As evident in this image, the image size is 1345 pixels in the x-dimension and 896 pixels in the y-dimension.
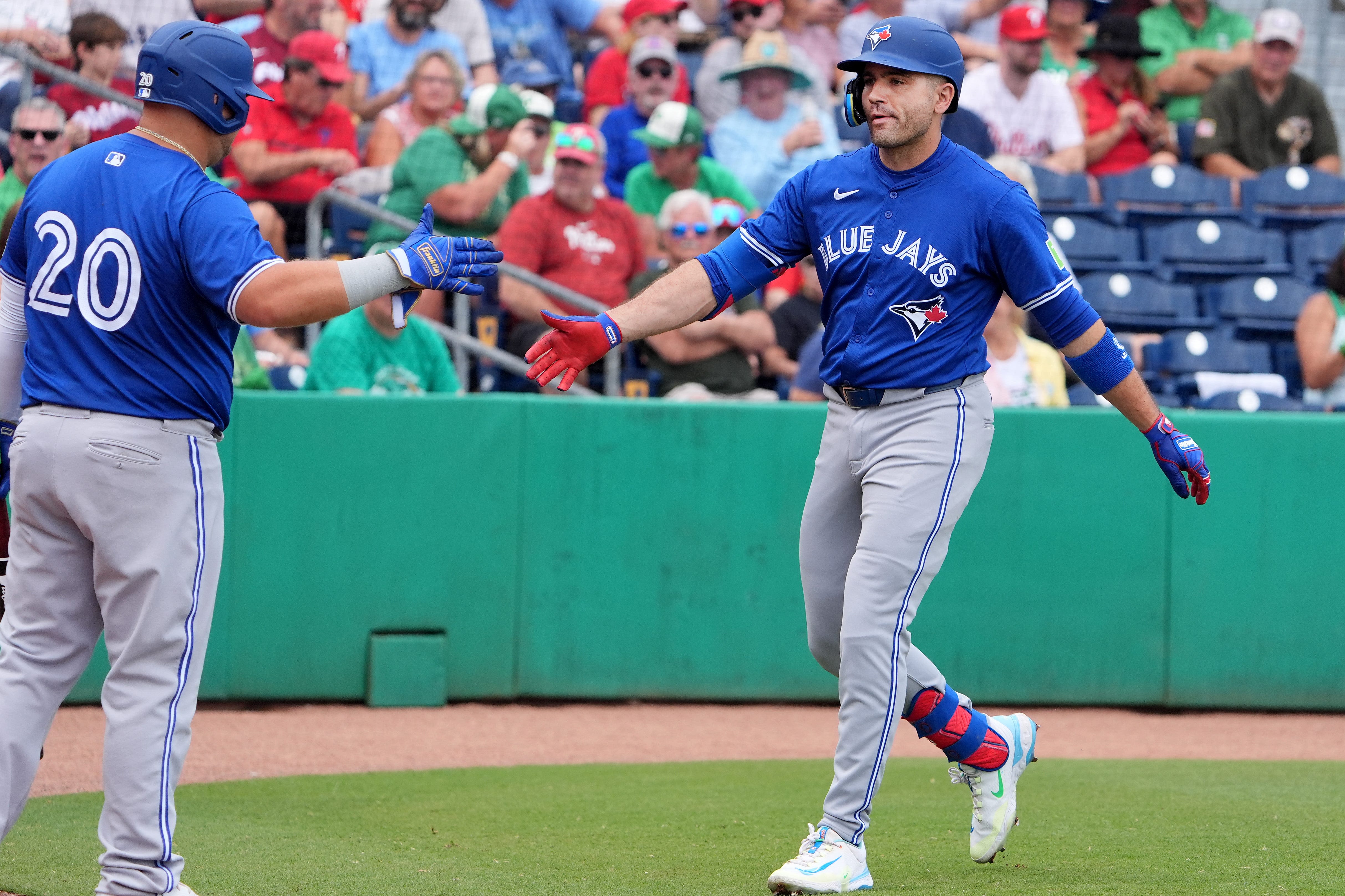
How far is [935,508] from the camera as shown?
3854 mm

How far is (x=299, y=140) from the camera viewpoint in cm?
890

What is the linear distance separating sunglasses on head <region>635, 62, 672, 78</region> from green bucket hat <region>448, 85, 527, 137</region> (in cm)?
132

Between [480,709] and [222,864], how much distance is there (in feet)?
9.85

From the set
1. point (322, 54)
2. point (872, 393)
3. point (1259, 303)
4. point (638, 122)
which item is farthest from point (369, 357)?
point (1259, 303)

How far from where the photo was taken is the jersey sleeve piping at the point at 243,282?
3092mm

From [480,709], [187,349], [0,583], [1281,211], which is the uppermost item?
[1281,211]

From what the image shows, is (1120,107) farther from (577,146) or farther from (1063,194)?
(577,146)

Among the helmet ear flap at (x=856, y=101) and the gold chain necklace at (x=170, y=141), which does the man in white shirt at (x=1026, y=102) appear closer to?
the helmet ear flap at (x=856, y=101)

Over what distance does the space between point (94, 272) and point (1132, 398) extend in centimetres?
248

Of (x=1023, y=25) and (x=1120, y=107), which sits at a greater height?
(x=1023, y=25)

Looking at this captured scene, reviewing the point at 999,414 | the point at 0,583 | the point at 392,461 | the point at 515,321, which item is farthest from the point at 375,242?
the point at 0,583

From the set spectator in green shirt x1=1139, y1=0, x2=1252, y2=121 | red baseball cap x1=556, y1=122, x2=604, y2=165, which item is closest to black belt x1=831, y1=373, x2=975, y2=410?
red baseball cap x1=556, y1=122, x2=604, y2=165

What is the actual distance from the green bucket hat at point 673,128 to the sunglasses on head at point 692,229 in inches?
38.6

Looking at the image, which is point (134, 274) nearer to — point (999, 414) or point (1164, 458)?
point (1164, 458)
